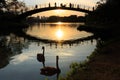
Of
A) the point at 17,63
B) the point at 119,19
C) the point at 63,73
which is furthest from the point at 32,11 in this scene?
the point at 63,73

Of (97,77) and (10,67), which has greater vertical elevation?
(97,77)

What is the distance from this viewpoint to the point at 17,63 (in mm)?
20766

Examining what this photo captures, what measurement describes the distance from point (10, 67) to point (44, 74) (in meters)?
3.90

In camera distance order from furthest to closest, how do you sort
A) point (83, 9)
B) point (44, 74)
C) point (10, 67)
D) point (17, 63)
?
point (83, 9) < point (17, 63) < point (10, 67) < point (44, 74)

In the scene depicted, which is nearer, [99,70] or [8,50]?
[99,70]

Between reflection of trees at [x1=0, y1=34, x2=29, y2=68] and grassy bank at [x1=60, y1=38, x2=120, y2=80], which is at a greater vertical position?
grassy bank at [x1=60, y1=38, x2=120, y2=80]

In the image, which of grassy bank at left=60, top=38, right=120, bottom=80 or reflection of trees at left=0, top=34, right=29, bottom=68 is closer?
grassy bank at left=60, top=38, right=120, bottom=80

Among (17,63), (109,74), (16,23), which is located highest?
(109,74)

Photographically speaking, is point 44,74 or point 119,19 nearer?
point 44,74

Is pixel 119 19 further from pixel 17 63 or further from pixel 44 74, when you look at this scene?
pixel 44 74

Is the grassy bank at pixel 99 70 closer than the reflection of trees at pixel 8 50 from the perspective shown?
Yes

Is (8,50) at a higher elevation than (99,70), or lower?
lower

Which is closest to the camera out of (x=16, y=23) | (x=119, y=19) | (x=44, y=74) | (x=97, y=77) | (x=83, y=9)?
(x=97, y=77)

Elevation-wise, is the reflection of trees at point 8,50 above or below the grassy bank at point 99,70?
below
